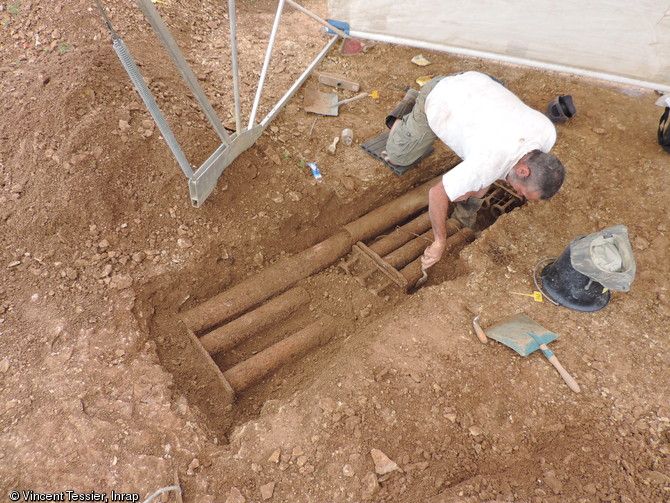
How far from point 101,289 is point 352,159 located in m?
2.65

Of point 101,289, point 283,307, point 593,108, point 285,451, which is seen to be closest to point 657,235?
point 593,108

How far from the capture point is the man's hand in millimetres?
3395

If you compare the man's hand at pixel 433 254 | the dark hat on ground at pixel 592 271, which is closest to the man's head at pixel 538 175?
the dark hat on ground at pixel 592 271

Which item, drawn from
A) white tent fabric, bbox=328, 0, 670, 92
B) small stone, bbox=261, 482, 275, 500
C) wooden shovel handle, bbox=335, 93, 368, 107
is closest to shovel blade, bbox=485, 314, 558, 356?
small stone, bbox=261, 482, 275, 500

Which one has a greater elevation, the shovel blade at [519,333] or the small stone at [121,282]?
the small stone at [121,282]

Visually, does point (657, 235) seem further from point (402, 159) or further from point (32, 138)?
point (32, 138)

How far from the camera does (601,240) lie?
2.99 meters

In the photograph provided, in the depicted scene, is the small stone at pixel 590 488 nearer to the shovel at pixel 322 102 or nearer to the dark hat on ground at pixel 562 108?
the dark hat on ground at pixel 562 108

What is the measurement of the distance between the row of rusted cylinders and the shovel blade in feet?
2.98

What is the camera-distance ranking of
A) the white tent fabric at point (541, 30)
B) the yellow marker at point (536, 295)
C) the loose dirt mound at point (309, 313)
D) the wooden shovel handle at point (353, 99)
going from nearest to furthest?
the loose dirt mound at point (309, 313), the yellow marker at point (536, 295), the white tent fabric at point (541, 30), the wooden shovel handle at point (353, 99)

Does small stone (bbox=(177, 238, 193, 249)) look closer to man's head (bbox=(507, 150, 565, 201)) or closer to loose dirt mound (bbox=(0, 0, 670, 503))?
loose dirt mound (bbox=(0, 0, 670, 503))

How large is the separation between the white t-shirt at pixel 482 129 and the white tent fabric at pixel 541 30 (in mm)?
2184

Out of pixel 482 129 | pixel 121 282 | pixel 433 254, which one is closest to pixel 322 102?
pixel 482 129

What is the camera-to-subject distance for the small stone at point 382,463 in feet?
7.92
